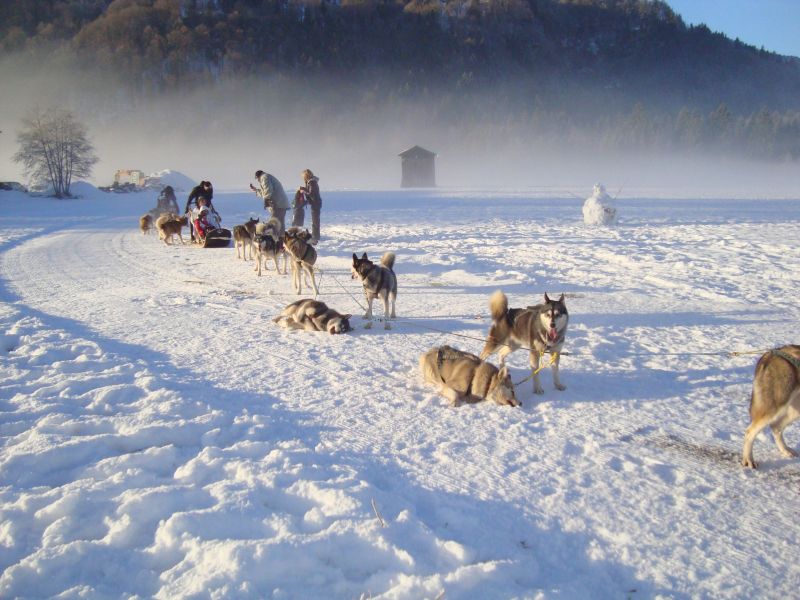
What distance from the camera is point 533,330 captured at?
4.45m

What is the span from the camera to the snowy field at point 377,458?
7.92 feet

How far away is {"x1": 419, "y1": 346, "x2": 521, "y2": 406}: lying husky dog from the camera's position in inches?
164

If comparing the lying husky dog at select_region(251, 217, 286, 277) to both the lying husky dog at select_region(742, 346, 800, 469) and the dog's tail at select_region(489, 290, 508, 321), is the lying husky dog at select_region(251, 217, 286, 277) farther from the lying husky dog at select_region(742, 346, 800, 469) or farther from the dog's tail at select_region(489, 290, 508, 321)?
the lying husky dog at select_region(742, 346, 800, 469)

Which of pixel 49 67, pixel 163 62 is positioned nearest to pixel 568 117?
pixel 163 62

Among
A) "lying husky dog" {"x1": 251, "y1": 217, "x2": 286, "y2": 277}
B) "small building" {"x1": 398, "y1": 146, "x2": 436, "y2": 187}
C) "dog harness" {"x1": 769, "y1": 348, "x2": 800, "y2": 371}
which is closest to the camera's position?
"dog harness" {"x1": 769, "y1": 348, "x2": 800, "y2": 371}

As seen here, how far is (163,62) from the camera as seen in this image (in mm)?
96125

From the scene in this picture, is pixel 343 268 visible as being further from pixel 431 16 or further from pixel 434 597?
pixel 431 16

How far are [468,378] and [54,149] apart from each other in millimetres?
40721

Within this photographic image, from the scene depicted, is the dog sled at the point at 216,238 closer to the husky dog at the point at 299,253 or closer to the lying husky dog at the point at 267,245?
the lying husky dog at the point at 267,245

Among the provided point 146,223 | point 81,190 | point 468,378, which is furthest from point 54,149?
point 468,378

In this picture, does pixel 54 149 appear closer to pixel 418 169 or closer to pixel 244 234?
pixel 418 169

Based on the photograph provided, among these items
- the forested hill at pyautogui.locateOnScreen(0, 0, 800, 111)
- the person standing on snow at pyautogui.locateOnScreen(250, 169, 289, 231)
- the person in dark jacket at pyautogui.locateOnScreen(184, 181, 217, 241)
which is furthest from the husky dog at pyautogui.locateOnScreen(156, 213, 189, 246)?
the forested hill at pyautogui.locateOnScreen(0, 0, 800, 111)

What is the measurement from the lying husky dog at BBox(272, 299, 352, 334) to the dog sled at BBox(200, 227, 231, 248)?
24.6ft

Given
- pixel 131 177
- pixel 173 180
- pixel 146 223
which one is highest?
pixel 131 177
